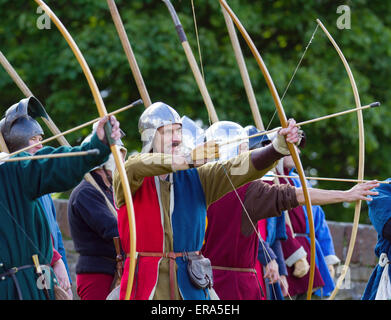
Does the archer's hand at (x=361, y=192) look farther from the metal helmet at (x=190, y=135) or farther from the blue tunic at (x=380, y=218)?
the metal helmet at (x=190, y=135)

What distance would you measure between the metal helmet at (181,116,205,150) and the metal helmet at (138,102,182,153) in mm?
294

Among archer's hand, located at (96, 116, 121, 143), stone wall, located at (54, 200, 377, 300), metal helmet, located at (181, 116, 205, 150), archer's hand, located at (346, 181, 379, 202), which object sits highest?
archer's hand, located at (96, 116, 121, 143)

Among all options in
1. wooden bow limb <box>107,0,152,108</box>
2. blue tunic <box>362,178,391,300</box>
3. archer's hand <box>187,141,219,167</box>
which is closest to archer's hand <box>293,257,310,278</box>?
blue tunic <box>362,178,391,300</box>

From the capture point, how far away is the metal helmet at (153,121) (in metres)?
4.46

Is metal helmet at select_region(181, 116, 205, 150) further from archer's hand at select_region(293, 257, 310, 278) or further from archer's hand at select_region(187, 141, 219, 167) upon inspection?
archer's hand at select_region(293, 257, 310, 278)

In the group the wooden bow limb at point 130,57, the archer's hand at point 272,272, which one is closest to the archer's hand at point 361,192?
the archer's hand at point 272,272

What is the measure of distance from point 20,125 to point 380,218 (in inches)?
89.9

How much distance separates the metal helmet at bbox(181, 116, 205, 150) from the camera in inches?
189

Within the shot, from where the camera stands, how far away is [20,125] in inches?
176

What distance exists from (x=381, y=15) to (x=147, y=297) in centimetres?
723

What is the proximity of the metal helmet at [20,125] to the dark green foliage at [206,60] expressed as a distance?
432 cm

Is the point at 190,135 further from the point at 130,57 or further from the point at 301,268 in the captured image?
the point at 301,268

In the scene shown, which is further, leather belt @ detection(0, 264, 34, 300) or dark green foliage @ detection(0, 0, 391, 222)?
dark green foliage @ detection(0, 0, 391, 222)

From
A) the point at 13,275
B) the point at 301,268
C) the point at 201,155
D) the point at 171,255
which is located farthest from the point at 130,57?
the point at 301,268
